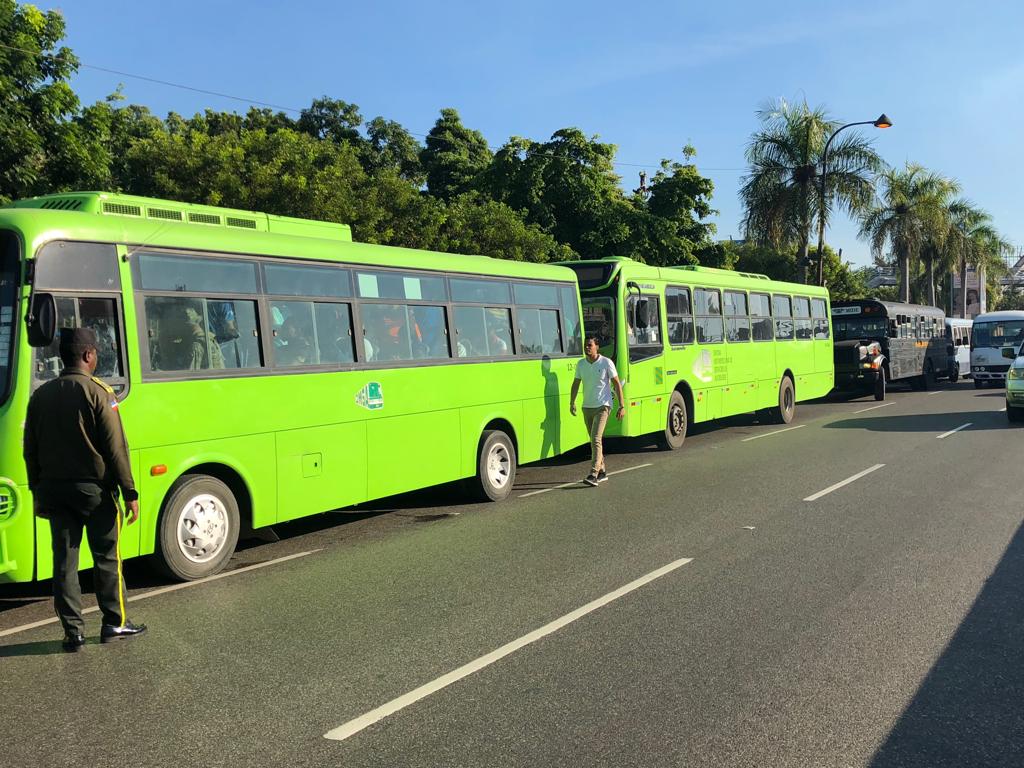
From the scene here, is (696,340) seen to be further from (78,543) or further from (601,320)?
(78,543)

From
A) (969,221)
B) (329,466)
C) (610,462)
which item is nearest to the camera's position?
(329,466)

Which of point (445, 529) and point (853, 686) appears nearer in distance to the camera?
point (853, 686)

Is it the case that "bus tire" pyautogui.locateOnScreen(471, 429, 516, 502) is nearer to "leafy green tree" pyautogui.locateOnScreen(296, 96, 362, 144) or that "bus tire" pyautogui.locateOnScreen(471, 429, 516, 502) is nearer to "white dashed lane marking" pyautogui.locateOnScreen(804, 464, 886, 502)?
"white dashed lane marking" pyautogui.locateOnScreen(804, 464, 886, 502)

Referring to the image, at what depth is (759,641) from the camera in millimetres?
5250

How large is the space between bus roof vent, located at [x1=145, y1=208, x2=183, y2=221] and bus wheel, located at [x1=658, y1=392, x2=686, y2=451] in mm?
9509

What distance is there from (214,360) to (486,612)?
10.5 feet

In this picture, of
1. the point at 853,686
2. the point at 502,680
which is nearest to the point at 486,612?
the point at 502,680

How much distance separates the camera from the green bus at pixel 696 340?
14227mm

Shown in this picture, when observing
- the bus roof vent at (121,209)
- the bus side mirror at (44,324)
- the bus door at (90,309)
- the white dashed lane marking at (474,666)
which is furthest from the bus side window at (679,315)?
the bus side mirror at (44,324)

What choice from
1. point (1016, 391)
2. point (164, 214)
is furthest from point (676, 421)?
point (164, 214)

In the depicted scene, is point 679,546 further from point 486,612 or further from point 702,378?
point 702,378

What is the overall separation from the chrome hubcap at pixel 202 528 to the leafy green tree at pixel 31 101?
760 centimetres

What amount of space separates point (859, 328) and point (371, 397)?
21.5 m

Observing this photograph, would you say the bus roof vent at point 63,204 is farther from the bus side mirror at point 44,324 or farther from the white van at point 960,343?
the white van at point 960,343
